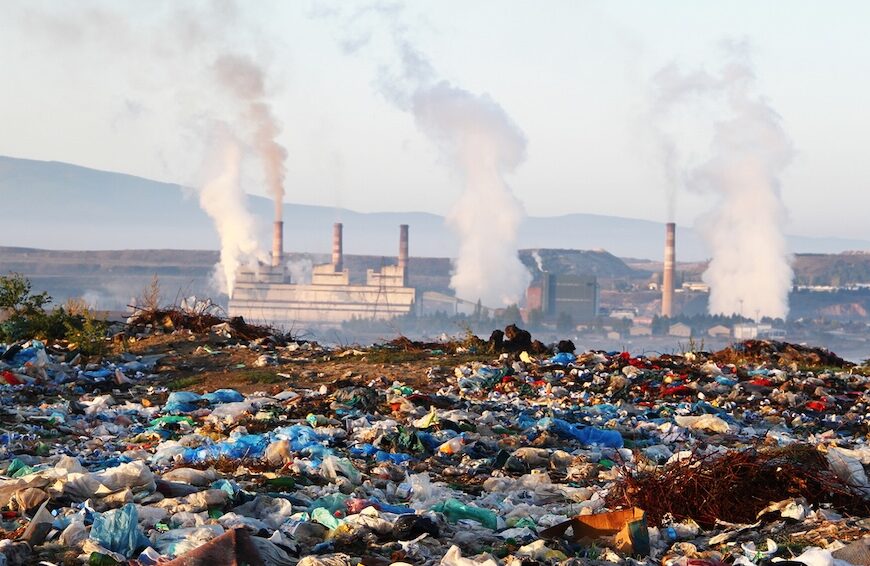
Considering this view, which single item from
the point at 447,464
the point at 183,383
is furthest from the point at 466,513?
the point at 183,383

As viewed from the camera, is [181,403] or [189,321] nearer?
[181,403]

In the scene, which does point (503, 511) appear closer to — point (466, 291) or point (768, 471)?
point (768, 471)

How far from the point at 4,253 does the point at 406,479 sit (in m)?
148

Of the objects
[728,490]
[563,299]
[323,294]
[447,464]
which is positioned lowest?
[563,299]

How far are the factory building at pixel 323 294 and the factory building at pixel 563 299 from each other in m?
17.7

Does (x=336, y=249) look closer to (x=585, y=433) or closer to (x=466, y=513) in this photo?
(x=585, y=433)

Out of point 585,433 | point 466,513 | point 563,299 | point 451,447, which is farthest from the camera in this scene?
point 563,299

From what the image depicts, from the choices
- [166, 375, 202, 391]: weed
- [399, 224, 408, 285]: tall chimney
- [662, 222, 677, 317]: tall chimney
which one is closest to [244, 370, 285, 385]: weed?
[166, 375, 202, 391]: weed

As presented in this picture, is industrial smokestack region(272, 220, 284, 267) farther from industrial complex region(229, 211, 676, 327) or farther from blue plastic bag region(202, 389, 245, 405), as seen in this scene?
blue plastic bag region(202, 389, 245, 405)

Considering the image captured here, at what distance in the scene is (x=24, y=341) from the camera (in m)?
12.0

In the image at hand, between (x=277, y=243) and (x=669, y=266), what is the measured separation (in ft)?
107

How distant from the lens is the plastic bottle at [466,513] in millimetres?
4840

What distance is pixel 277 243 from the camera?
9100 cm

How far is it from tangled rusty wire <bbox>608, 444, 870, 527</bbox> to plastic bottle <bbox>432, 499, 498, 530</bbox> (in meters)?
0.61
